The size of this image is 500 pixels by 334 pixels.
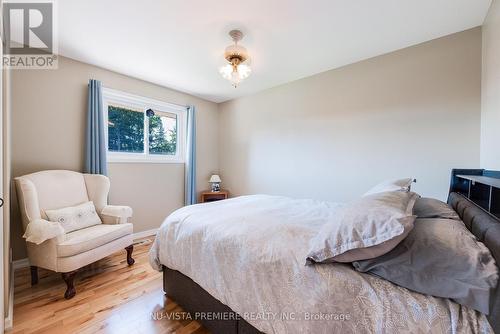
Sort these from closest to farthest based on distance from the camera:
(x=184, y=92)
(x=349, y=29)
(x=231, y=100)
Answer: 1. (x=349, y=29)
2. (x=184, y=92)
3. (x=231, y=100)

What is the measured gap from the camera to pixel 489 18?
1.82 m

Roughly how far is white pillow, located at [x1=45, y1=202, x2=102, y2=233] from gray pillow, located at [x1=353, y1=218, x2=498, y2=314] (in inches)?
105

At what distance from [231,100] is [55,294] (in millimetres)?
3739

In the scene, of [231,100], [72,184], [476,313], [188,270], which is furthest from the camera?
[231,100]

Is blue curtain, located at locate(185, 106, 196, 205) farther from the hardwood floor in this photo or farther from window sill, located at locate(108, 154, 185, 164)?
the hardwood floor

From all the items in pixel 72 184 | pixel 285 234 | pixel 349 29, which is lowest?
pixel 285 234

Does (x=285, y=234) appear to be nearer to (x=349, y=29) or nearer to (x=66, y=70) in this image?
(x=349, y=29)

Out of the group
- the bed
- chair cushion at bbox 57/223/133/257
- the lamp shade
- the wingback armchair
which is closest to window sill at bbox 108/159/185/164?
the wingback armchair

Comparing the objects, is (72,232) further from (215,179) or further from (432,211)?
→ (432,211)

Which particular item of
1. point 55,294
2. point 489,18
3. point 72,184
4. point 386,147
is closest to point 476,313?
point 386,147

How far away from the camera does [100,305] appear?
1.73 meters

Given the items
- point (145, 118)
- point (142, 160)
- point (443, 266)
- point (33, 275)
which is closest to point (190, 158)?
point (142, 160)

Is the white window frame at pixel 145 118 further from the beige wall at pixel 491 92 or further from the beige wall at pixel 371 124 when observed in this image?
the beige wall at pixel 491 92

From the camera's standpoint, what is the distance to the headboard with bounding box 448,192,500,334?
0.65 meters
